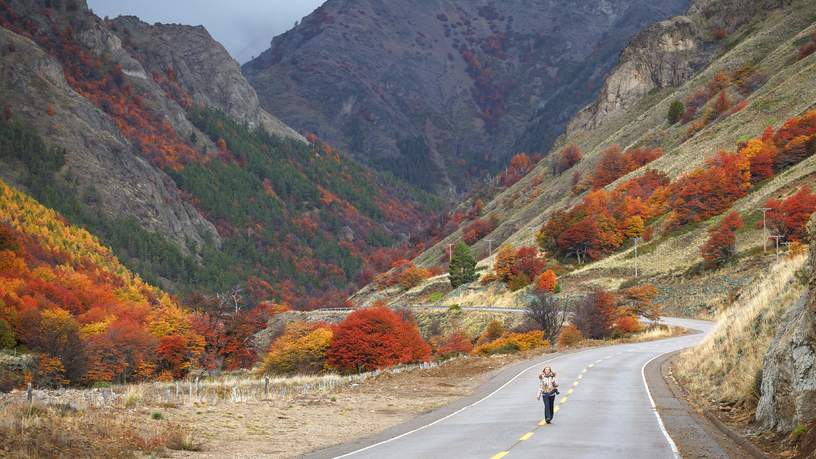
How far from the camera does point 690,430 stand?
63.3 ft

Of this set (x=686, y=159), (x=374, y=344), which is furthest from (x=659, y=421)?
(x=686, y=159)

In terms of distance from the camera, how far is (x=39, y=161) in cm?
18038

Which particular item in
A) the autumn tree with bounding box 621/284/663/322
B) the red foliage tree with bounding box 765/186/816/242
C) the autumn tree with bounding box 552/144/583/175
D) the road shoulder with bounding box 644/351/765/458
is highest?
the autumn tree with bounding box 552/144/583/175

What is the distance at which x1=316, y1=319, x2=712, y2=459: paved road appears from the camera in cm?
1650

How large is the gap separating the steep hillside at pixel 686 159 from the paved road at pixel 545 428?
40.4 meters

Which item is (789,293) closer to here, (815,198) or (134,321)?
(815,198)

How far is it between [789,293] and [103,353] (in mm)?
81290

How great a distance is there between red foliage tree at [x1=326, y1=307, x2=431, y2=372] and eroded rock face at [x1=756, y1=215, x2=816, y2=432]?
135ft

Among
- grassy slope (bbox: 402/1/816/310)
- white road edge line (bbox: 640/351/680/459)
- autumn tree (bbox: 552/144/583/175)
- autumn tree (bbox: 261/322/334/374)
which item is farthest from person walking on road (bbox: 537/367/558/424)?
autumn tree (bbox: 552/144/583/175)

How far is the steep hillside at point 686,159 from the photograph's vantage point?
79.5 m

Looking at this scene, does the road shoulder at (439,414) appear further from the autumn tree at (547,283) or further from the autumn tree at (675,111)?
Result: the autumn tree at (675,111)

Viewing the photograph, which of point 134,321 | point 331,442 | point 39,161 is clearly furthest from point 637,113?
point 331,442

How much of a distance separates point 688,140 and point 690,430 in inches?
4117

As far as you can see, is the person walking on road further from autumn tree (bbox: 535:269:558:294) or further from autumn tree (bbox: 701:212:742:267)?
autumn tree (bbox: 535:269:558:294)
